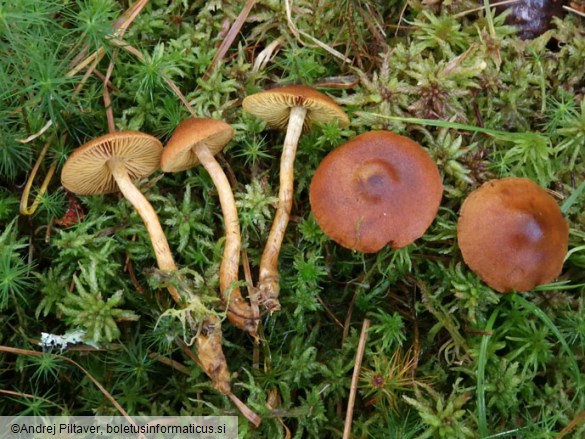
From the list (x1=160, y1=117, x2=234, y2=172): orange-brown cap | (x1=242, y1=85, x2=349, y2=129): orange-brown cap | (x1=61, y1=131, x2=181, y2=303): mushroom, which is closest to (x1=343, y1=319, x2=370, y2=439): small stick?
(x1=61, y1=131, x2=181, y2=303): mushroom

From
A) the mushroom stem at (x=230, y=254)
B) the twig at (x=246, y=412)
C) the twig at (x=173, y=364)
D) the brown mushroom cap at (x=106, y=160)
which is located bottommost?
the twig at (x=246, y=412)

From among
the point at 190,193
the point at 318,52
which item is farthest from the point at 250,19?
the point at 190,193

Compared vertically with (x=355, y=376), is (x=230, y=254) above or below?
above

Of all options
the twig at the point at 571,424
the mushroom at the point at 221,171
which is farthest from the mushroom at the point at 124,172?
the twig at the point at 571,424

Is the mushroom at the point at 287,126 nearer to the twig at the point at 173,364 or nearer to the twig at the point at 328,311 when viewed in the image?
the twig at the point at 328,311

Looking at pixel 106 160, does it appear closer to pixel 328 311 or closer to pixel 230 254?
pixel 230 254

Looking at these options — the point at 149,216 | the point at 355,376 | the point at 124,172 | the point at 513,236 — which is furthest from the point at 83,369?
the point at 513,236
